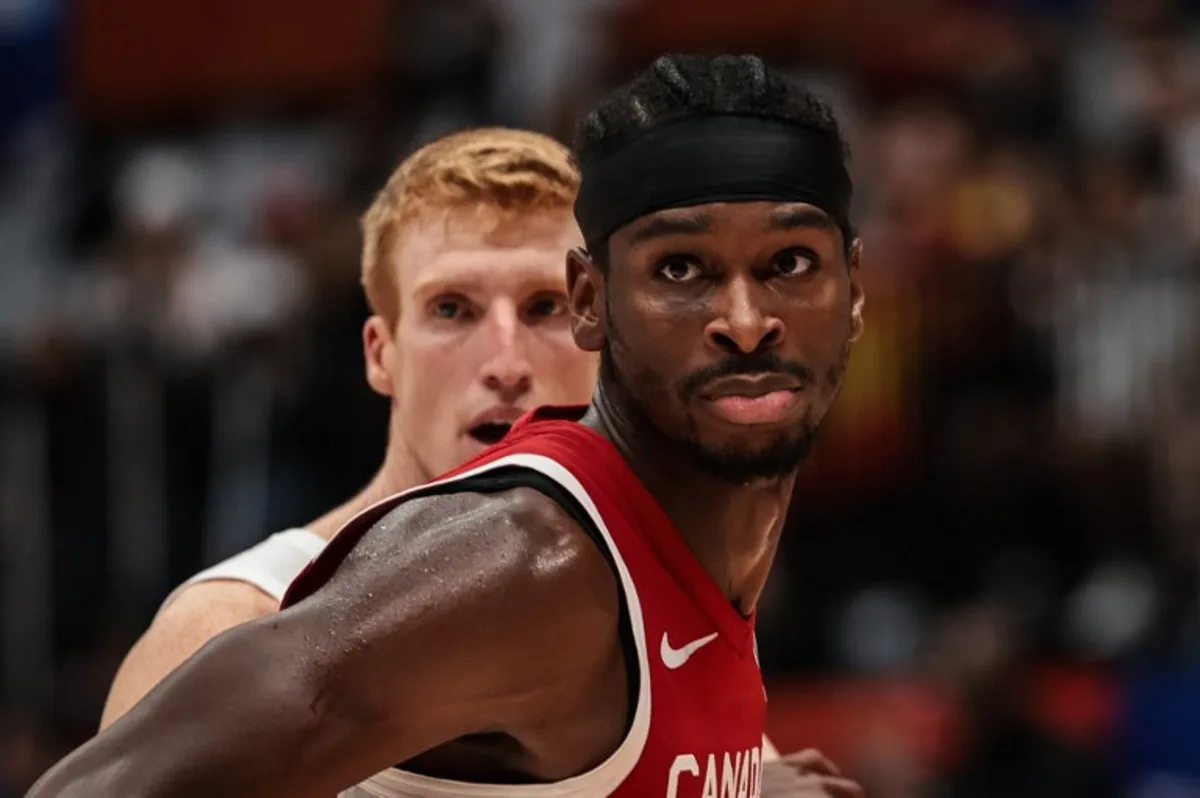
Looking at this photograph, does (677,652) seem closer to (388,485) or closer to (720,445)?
(720,445)

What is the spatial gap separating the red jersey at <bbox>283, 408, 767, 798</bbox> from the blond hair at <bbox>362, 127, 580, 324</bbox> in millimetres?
1118

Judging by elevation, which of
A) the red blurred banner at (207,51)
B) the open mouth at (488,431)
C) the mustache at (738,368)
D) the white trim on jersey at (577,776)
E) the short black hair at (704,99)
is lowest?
the white trim on jersey at (577,776)

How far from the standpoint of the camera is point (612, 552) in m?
2.95

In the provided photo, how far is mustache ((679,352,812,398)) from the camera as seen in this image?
3002mm

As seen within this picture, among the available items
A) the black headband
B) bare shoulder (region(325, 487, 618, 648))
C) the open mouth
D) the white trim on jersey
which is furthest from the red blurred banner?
bare shoulder (region(325, 487, 618, 648))

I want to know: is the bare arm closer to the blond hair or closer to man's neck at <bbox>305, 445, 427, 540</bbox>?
man's neck at <bbox>305, 445, 427, 540</bbox>

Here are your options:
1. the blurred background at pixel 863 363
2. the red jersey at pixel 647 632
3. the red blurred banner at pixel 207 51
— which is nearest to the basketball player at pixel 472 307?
the red jersey at pixel 647 632

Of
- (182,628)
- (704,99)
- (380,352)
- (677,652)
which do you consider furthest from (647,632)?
(380,352)

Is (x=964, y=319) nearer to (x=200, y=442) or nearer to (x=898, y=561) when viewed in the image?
(x=898, y=561)

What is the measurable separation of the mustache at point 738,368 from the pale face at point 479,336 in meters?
1.23

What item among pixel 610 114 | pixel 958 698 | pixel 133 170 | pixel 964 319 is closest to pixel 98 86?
pixel 133 170

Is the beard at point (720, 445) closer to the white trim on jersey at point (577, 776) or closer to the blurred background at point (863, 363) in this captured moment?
the white trim on jersey at point (577, 776)

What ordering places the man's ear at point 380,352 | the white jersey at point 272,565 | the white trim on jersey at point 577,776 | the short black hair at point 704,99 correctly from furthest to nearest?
the man's ear at point 380,352, the white jersey at point 272,565, the short black hair at point 704,99, the white trim on jersey at point 577,776

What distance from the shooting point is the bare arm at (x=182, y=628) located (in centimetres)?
390
